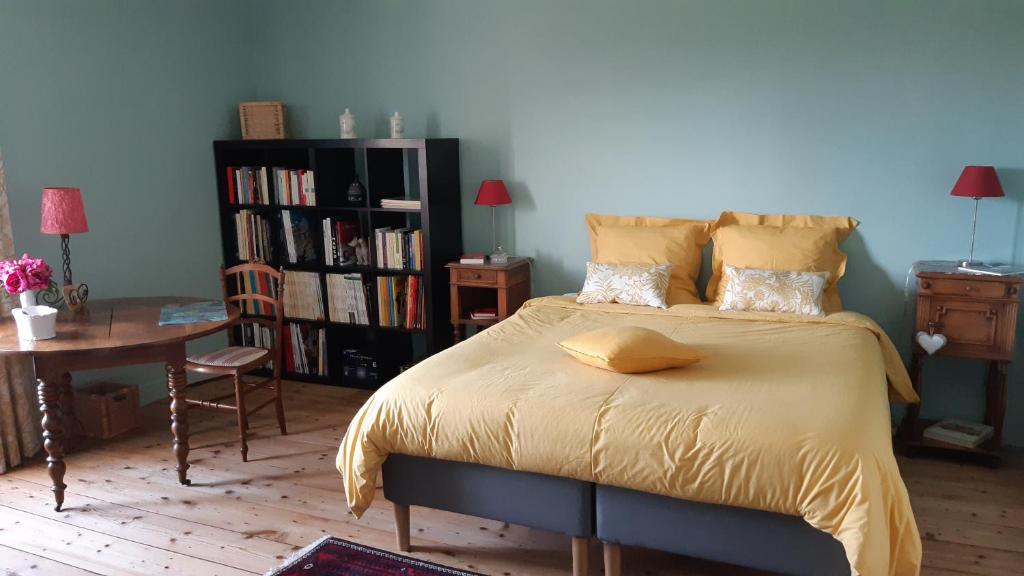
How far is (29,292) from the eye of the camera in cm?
316

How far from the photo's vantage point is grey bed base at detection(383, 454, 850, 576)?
225cm

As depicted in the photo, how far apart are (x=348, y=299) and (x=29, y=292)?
1.75 meters

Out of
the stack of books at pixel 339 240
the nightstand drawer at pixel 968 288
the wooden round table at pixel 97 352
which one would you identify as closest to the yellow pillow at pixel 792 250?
the nightstand drawer at pixel 968 288

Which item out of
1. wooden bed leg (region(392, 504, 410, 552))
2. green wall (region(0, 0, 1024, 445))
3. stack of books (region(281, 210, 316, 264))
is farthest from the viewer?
stack of books (region(281, 210, 316, 264))

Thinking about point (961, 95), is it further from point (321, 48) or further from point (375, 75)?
point (321, 48)

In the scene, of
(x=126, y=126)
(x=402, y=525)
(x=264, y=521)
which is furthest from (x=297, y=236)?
(x=402, y=525)

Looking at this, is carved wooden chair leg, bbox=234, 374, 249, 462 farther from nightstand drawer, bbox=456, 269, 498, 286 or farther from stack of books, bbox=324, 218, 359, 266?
nightstand drawer, bbox=456, 269, 498, 286

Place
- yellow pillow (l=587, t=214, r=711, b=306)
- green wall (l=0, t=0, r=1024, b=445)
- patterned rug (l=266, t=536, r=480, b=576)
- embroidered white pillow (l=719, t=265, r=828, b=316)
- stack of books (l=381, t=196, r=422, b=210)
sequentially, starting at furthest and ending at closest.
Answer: stack of books (l=381, t=196, r=422, b=210) < yellow pillow (l=587, t=214, r=711, b=306) < green wall (l=0, t=0, r=1024, b=445) < embroidered white pillow (l=719, t=265, r=828, b=316) < patterned rug (l=266, t=536, r=480, b=576)

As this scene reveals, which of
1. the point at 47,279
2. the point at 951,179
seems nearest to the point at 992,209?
the point at 951,179

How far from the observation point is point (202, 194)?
479 centimetres

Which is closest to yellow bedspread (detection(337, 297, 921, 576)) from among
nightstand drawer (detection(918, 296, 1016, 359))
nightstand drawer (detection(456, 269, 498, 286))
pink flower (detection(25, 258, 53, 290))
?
nightstand drawer (detection(918, 296, 1016, 359))

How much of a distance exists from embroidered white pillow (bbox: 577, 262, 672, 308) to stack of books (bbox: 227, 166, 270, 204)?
6.83ft

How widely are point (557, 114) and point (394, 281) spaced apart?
1326 millimetres

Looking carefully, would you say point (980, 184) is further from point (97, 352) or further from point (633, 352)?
point (97, 352)
